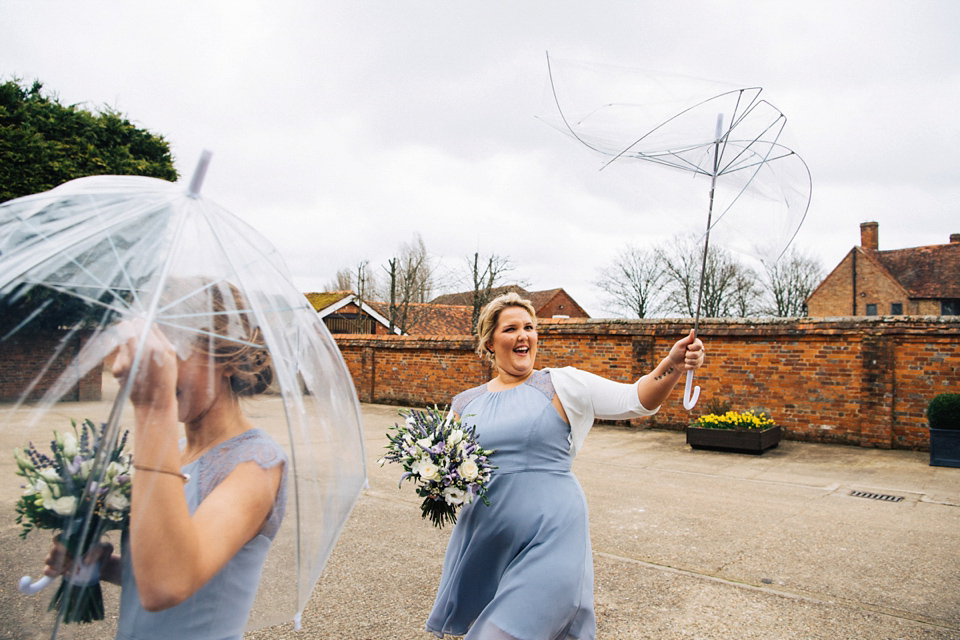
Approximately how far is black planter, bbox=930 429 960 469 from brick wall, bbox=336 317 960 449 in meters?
1.32

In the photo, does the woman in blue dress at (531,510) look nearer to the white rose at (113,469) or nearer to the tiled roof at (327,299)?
the white rose at (113,469)

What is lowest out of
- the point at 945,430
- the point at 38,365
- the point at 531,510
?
the point at 945,430

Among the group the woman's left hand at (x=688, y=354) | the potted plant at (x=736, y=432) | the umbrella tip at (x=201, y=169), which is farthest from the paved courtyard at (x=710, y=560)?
the woman's left hand at (x=688, y=354)

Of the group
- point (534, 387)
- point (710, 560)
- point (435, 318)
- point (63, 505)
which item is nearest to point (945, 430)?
point (710, 560)

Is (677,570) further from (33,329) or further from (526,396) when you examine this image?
(33,329)

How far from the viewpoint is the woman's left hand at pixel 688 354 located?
106 inches

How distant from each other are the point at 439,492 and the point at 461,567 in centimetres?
43

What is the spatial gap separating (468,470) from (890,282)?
4163 centimetres

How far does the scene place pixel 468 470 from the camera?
2516 mm

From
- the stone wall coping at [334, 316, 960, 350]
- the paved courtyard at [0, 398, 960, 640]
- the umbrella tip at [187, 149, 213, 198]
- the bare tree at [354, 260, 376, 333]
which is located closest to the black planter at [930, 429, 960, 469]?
the paved courtyard at [0, 398, 960, 640]

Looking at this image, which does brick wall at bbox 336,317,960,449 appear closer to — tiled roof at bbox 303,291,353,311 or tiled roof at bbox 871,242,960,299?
tiled roof at bbox 303,291,353,311

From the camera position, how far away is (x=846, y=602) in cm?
420

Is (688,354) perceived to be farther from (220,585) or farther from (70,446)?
(70,446)

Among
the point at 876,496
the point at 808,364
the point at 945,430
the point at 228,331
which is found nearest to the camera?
the point at 228,331
